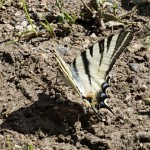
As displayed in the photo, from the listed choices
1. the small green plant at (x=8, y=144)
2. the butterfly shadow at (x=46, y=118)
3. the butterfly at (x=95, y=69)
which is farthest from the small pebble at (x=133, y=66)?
the small green plant at (x=8, y=144)

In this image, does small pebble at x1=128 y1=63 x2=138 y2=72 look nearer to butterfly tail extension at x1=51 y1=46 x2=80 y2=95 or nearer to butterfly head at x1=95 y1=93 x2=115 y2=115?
butterfly head at x1=95 y1=93 x2=115 y2=115

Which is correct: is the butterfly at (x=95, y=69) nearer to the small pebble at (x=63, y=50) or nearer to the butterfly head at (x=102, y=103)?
the butterfly head at (x=102, y=103)

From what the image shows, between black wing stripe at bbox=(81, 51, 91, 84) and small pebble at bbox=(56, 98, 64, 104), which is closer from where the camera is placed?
black wing stripe at bbox=(81, 51, 91, 84)

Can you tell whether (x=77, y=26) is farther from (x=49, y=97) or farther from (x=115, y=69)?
(x=49, y=97)

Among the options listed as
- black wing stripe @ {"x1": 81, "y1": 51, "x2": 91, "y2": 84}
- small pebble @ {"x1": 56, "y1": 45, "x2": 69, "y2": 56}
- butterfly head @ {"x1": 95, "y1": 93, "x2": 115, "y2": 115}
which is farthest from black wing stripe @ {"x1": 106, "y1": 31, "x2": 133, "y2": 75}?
small pebble @ {"x1": 56, "y1": 45, "x2": 69, "y2": 56}

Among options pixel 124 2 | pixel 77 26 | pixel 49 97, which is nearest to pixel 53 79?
pixel 49 97

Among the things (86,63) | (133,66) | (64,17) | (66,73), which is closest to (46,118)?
(66,73)
